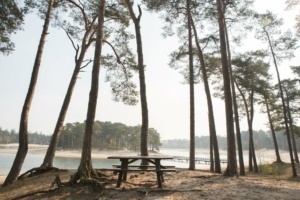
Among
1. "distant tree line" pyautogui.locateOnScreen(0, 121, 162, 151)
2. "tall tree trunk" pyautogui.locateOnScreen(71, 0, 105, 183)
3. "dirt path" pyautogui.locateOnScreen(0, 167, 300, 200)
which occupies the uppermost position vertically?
"distant tree line" pyautogui.locateOnScreen(0, 121, 162, 151)

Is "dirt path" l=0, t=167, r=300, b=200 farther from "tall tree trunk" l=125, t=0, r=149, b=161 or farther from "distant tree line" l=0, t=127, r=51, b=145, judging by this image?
"distant tree line" l=0, t=127, r=51, b=145

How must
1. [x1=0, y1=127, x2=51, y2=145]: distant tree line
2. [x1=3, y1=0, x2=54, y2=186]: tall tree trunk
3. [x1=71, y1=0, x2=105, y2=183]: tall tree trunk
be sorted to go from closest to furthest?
1. [x1=71, y1=0, x2=105, y2=183]: tall tree trunk
2. [x1=3, y1=0, x2=54, y2=186]: tall tree trunk
3. [x1=0, y1=127, x2=51, y2=145]: distant tree line

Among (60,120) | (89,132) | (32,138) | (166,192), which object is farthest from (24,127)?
(32,138)

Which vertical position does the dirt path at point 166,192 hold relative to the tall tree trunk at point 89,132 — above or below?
below

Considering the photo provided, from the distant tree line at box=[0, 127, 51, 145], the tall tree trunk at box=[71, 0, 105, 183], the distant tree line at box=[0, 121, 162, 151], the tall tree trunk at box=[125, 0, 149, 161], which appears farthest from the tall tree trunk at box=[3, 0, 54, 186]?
the distant tree line at box=[0, 127, 51, 145]

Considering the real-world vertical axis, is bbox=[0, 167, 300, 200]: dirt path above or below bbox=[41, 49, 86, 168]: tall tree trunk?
below

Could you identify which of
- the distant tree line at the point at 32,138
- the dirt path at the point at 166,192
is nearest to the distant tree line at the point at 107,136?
the distant tree line at the point at 32,138

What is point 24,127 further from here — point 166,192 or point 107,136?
point 107,136

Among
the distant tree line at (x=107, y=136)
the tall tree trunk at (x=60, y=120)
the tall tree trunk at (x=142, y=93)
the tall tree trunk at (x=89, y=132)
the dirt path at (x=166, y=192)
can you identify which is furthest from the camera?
the distant tree line at (x=107, y=136)

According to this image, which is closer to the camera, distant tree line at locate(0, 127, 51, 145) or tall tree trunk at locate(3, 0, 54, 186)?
tall tree trunk at locate(3, 0, 54, 186)

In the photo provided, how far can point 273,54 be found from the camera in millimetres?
17859

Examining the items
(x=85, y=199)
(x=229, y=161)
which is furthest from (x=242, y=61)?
(x=85, y=199)

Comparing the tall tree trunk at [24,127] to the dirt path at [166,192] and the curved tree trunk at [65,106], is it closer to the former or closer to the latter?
the curved tree trunk at [65,106]

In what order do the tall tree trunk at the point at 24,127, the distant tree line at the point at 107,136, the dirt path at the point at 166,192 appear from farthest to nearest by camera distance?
the distant tree line at the point at 107,136 < the tall tree trunk at the point at 24,127 < the dirt path at the point at 166,192
